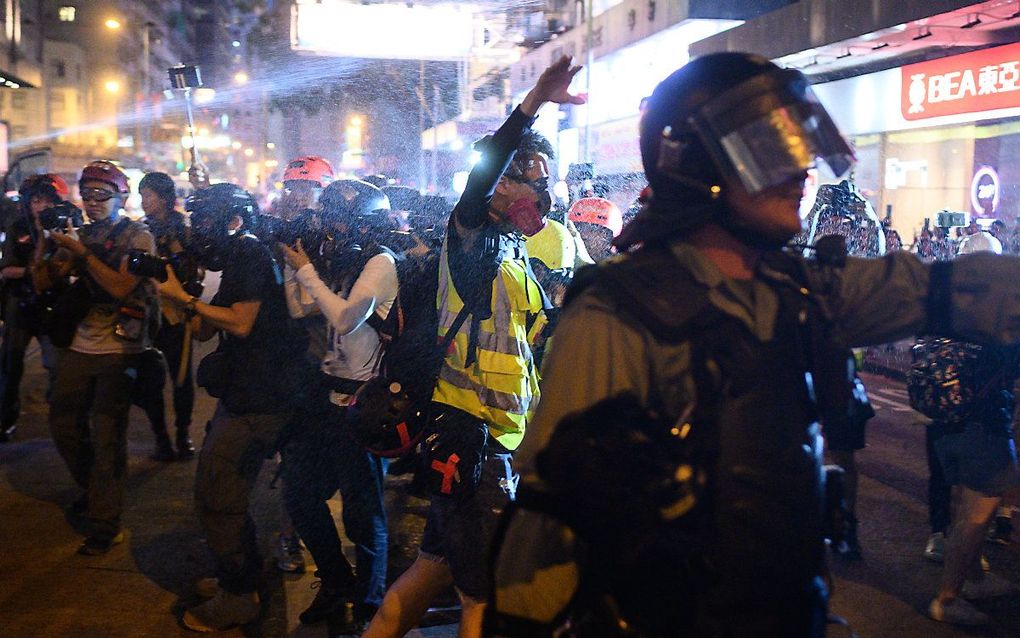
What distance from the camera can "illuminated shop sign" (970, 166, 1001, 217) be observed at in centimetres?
1645

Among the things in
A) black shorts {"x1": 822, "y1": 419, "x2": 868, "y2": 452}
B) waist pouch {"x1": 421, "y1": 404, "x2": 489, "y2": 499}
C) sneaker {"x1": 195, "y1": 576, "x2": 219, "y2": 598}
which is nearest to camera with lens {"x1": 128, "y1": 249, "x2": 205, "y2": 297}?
sneaker {"x1": 195, "y1": 576, "x2": 219, "y2": 598}

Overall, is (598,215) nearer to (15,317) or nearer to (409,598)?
(409,598)

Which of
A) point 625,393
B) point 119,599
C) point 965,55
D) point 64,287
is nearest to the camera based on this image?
point 625,393

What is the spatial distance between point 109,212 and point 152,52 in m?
97.6

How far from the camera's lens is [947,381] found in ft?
15.5

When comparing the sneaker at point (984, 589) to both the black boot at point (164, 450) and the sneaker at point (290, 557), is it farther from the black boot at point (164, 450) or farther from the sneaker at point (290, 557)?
the black boot at point (164, 450)

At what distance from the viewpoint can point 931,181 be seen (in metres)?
18.5

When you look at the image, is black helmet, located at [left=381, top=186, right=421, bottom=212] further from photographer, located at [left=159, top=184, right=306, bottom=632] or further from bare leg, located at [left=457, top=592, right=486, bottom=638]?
bare leg, located at [left=457, top=592, right=486, bottom=638]

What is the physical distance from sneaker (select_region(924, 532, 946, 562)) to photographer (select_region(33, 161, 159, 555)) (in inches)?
→ 173

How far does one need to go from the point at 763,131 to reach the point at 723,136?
2.7 inches

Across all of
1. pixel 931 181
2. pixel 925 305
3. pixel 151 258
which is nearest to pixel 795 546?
pixel 925 305

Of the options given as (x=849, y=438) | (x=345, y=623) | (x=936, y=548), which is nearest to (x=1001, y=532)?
(x=936, y=548)

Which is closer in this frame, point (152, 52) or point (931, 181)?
point (931, 181)

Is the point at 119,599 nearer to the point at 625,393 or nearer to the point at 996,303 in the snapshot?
the point at 625,393
